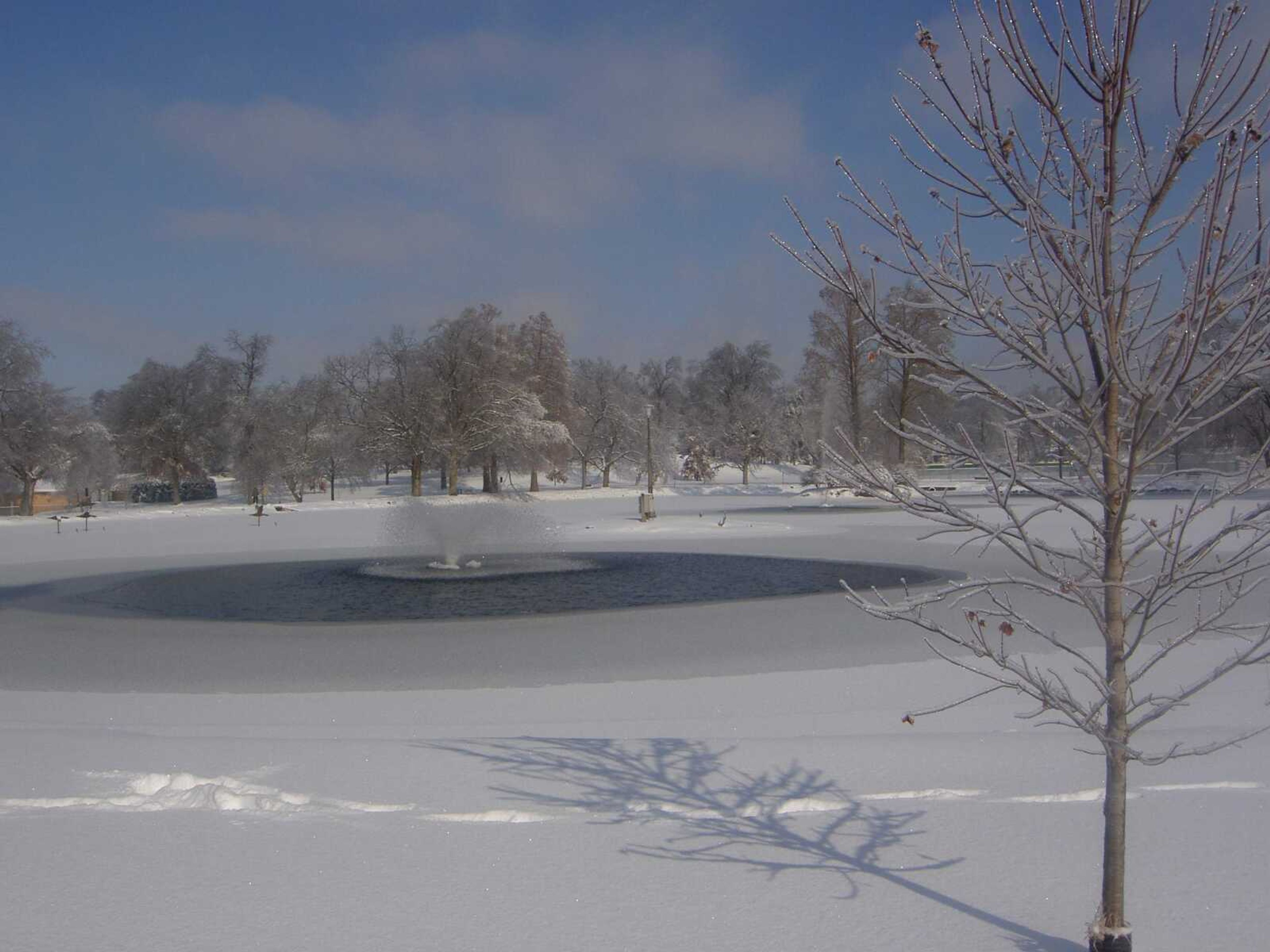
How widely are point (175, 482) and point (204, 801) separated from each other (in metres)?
56.0

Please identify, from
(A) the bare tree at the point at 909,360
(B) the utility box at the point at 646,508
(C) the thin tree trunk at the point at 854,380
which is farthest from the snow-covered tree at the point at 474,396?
(B) the utility box at the point at 646,508

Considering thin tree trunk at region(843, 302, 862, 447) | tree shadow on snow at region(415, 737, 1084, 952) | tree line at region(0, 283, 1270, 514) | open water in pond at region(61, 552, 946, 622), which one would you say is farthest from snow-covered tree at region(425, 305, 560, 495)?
tree shadow on snow at region(415, 737, 1084, 952)

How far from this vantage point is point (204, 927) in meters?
4.36

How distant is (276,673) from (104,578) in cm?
1170

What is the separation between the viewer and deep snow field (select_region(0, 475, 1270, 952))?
441 cm

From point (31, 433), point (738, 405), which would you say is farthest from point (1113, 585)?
point (738, 405)

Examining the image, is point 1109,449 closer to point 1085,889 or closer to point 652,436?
point 1085,889

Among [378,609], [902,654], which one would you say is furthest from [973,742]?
[378,609]

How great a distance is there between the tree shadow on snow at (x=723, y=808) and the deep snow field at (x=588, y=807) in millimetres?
21

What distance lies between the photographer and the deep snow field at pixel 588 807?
4410 mm

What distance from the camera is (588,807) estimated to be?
19.2 feet

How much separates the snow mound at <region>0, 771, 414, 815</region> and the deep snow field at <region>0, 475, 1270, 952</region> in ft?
0.07

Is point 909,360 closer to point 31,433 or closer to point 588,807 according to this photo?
point 588,807

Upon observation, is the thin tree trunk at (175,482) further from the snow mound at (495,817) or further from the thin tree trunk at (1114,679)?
the thin tree trunk at (1114,679)
